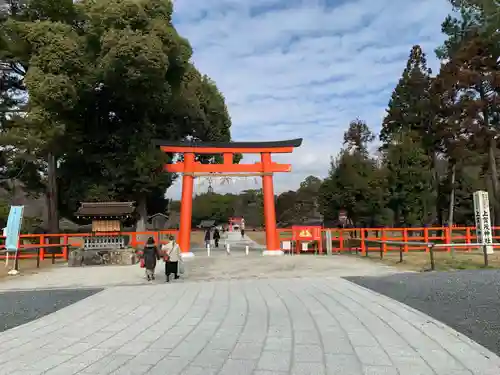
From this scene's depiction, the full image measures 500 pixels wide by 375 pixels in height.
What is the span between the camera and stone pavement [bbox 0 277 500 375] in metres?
4.11

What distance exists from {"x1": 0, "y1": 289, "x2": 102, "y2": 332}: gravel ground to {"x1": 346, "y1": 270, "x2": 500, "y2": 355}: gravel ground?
235 inches

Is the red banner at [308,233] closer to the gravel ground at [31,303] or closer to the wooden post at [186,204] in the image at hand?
the wooden post at [186,204]

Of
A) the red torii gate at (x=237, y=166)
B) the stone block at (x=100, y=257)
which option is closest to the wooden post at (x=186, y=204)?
the red torii gate at (x=237, y=166)

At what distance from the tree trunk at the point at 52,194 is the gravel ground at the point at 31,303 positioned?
1474cm

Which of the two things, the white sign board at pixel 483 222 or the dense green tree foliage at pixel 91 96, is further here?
the dense green tree foliage at pixel 91 96

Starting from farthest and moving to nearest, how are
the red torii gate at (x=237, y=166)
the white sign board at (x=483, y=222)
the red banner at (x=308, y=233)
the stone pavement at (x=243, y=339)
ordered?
the red banner at (x=308, y=233), the red torii gate at (x=237, y=166), the white sign board at (x=483, y=222), the stone pavement at (x=243, y=339)

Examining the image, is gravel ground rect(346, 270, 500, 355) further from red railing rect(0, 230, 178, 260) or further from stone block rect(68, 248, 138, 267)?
red railing rect(0, 230, 178, 260)

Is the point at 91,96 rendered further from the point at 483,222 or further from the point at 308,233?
the point at 483,222

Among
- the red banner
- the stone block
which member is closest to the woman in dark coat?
the stone block

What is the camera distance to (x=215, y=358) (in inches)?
172

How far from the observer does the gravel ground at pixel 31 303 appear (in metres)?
6.57

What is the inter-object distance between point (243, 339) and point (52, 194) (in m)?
21.0

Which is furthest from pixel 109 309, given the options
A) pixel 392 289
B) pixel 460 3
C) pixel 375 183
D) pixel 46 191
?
pixel 460 3

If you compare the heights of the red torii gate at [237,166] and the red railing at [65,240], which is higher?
the red torii gate at [237,166]
